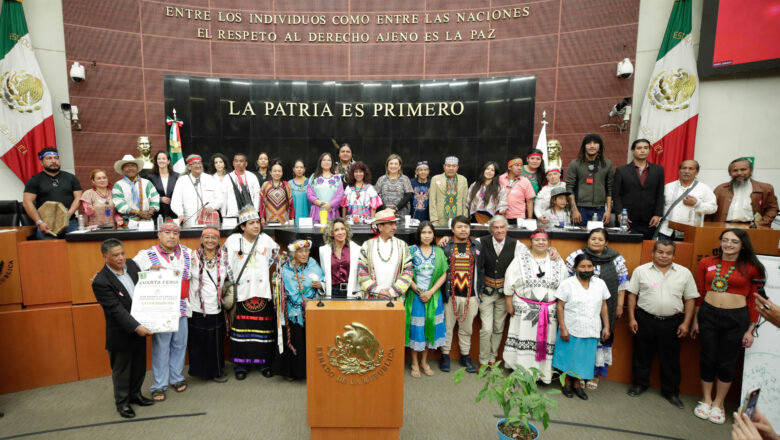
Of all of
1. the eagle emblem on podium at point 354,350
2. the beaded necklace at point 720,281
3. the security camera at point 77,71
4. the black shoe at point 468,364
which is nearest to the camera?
the eagle emblem on podium at point 354,350

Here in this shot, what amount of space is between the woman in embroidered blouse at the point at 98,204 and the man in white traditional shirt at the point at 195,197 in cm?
69

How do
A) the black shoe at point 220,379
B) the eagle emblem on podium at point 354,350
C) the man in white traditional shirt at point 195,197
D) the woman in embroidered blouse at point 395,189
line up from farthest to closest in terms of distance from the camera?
1. the woman in embroidered blouse at point 395,189
2. the man in white traditional shirt at point 195,197
3. the black shoe at point 220,379
4. the eagle emblem on podium at point 354,350

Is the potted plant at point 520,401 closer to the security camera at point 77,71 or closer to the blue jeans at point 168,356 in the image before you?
the blue jeans at point 168,356

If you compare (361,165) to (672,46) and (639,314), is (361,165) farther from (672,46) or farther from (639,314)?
(672,46)

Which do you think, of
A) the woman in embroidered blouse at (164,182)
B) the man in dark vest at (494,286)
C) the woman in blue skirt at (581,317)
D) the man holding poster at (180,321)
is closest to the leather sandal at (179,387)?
the man holding poster at (180,321)

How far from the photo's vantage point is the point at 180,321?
3.78 m

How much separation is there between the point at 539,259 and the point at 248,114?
6.65m

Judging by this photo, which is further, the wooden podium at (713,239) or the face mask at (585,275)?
the face mask at (585,275)

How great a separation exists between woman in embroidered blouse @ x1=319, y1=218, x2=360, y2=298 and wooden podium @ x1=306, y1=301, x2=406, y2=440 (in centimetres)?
109

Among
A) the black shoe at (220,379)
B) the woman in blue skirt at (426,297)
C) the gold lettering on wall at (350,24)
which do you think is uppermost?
the gold lettering on wall at (350,24)

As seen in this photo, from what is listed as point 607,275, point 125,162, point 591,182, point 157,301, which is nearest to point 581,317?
point 607,275

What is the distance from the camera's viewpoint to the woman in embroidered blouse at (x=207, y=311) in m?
3.78

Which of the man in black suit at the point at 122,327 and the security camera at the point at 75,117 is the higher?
the security camera at the point at 75,117

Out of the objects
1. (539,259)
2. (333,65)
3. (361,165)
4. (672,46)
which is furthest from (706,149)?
(333,65)
